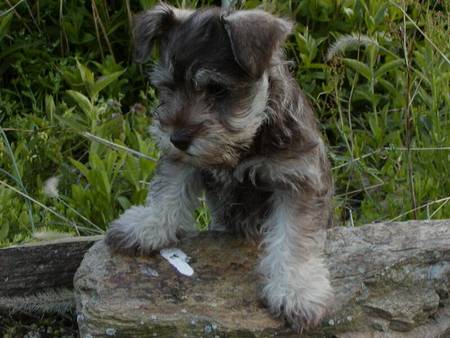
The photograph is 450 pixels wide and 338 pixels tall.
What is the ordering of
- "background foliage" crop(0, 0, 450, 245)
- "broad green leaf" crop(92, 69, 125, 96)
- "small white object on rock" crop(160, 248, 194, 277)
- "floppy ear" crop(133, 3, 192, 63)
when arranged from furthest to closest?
"broad green leaf" crop(92, 69, 125, 96), "background foliage" crop(0, 0, 450, 245), "small white object on rock" crop(160, 248, 194, 277), "floppy ear" crop(133, 3, 192, 63)

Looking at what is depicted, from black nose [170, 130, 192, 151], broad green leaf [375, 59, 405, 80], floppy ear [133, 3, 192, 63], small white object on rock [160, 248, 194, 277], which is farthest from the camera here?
broad green leaf [375, 59, 405, 80]

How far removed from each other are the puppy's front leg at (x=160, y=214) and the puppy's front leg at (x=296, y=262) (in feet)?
1.36

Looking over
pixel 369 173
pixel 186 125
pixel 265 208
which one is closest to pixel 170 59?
pixel 186 125

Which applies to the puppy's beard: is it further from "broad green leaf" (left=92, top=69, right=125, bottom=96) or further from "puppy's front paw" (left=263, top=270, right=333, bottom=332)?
"broad green leaf" (left=92, top=69, right=125, bottom=96)

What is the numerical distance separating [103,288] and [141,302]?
177 mm

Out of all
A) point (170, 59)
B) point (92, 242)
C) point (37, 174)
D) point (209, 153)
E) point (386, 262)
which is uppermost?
point (170, 59)

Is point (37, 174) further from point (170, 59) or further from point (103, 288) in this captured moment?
point (170, 59)

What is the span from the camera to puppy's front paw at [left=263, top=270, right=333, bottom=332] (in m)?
4.00

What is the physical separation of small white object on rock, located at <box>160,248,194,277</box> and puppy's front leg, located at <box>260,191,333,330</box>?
337 millimetres

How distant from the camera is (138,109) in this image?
627cm

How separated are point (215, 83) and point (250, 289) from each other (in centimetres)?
92

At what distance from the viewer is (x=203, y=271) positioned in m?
Result: 4.31

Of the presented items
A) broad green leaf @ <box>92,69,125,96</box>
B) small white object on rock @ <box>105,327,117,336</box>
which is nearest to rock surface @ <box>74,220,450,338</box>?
small white object on rock @ <box>105,327,117,336</box>

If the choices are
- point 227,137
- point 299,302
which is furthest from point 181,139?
point 299,302
